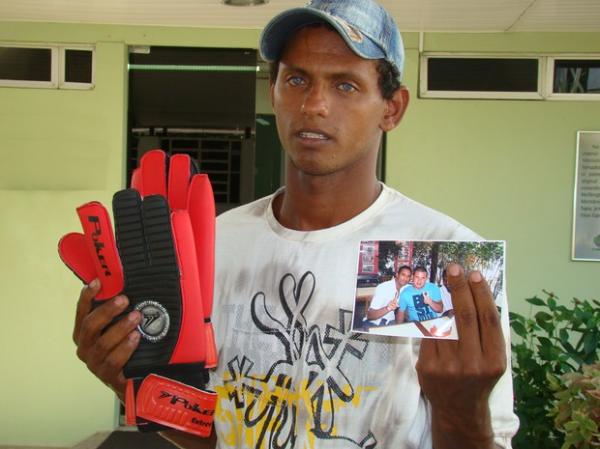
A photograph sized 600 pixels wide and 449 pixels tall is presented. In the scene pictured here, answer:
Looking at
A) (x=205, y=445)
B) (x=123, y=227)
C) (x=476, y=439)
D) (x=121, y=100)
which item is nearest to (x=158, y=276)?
(x=123, y=227)

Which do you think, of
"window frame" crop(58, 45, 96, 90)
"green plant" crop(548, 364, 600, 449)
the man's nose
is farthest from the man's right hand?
"window frame" crop(58, 45, 96, 90)

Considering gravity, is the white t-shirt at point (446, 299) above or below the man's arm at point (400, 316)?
above

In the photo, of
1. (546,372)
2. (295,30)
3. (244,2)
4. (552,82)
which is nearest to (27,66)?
(244,2)

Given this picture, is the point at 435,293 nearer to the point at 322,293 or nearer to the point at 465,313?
the point at 465,313

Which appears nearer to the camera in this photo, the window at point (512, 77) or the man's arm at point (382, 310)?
the man's arm at point (382, 310)

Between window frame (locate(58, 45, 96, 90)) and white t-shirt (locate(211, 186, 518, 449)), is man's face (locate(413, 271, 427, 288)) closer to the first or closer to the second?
white t-shirt (locate(211, 186, 518, 449))

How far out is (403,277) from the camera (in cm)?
158

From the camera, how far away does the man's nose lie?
1.76m

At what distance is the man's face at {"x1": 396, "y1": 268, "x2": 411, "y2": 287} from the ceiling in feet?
12.6

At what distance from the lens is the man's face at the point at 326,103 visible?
1772 millimetres

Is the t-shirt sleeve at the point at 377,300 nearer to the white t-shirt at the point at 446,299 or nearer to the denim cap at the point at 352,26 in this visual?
the white t-shirt at the point at 446,299

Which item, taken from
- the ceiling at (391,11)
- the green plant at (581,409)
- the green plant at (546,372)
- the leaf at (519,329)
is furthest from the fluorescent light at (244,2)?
the green plant at (581,409)

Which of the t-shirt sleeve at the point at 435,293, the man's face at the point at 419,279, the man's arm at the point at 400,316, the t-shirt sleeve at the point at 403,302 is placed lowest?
the man's arm at the point at 400,316

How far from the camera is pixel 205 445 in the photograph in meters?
1.92
